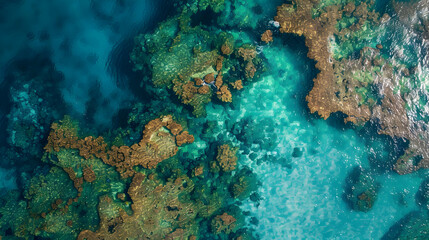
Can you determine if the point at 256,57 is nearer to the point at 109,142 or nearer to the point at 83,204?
the point at 109,142

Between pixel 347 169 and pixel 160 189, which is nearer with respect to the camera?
pixel 160 189

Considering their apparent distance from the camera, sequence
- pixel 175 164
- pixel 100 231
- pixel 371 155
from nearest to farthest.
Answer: pixel 100 231, pixel 175 164, pixel 371 155

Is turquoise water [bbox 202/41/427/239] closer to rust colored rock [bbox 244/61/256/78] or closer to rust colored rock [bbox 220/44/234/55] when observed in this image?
rust colored rock [bbox 244/61/256/78]

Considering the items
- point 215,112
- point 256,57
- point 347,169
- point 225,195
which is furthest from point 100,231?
point 347,169

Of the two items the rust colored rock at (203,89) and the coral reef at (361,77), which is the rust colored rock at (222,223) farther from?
the coral reef at (361,77)

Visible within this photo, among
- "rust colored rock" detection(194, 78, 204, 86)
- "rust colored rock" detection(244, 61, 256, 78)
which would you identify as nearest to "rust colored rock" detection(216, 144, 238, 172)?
"rust colored rock" detection(194, 78, 204, 86)

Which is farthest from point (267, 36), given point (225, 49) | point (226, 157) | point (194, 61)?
point (226, 157)

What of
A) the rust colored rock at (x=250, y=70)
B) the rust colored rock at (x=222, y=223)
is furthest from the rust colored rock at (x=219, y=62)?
the rust colored rock at (x=222, y=223)

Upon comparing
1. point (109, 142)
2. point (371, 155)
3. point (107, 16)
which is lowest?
point (371, 155)

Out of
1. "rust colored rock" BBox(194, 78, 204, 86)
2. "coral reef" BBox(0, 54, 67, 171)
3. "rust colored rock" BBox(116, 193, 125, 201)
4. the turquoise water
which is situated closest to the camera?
"rust colored rock" BBox(116, 193, 125, 201)
